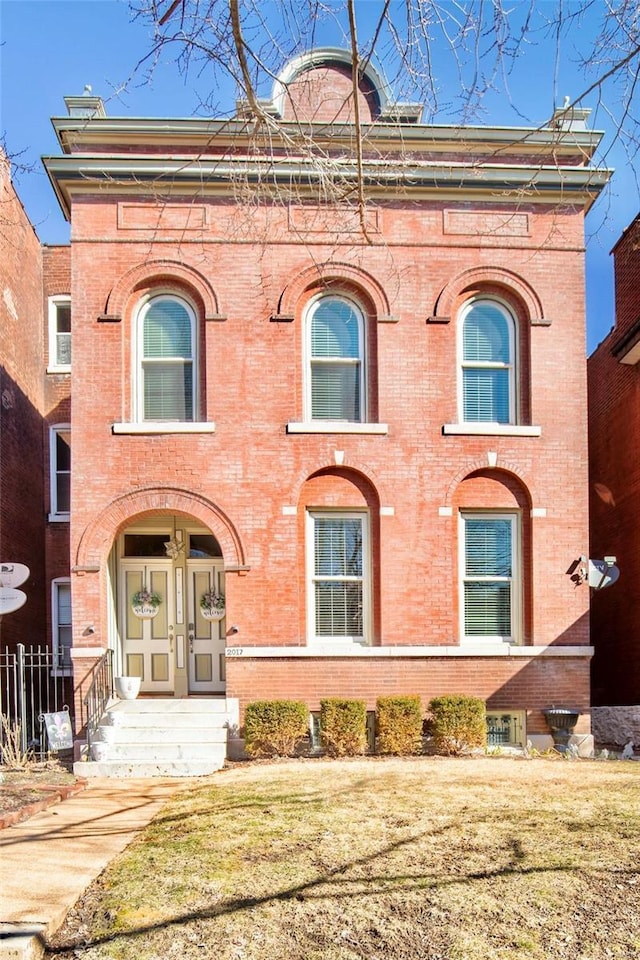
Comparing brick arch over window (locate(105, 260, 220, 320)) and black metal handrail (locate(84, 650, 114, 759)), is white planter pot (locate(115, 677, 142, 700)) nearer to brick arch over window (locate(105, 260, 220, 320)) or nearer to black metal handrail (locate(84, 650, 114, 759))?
black metal handrail (locate(84, 650, 114, 759))

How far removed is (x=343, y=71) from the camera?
46.1 ft

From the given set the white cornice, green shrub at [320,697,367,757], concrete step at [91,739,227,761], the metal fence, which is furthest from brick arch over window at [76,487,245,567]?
the white cornice

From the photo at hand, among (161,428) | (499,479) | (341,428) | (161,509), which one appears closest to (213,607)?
(161,509)

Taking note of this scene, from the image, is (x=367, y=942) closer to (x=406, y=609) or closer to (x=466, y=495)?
(x=406, y=609)

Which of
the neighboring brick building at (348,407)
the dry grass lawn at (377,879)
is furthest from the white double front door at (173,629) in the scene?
the dry grass lawn at (377,879)

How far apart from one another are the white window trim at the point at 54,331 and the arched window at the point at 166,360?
21.8ft

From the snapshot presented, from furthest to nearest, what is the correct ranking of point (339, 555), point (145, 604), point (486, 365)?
point (145, 604) → point (486, 365) → point (339, 555)

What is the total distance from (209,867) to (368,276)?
9577mm

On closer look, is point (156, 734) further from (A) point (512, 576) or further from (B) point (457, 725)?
(A) point (512, 576)

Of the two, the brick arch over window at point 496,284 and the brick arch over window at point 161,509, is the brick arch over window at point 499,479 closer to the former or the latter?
the brick arch over window at point 496,284

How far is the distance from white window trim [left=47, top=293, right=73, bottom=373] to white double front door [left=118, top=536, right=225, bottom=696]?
7.09m

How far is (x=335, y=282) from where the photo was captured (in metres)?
13.5

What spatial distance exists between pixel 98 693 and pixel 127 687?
47cm

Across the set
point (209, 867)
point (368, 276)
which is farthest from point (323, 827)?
point (368, 276)
